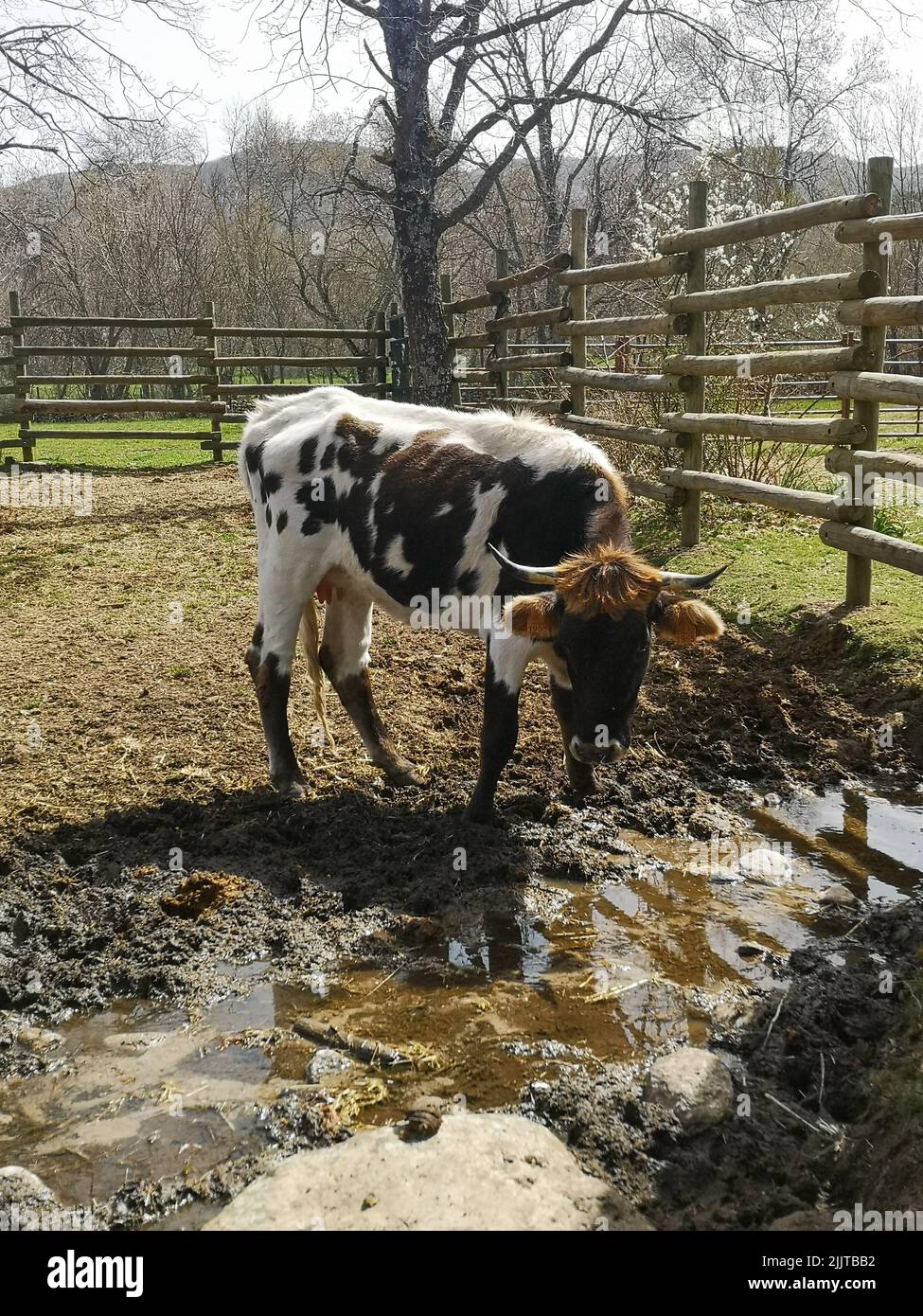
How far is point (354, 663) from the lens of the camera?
545cm

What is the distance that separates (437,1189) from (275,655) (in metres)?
3.16

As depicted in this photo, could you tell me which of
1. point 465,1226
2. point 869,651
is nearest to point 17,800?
point 465,1226

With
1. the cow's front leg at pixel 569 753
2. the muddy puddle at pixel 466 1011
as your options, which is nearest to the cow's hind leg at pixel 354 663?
the cow's front leg at pixel 569 753

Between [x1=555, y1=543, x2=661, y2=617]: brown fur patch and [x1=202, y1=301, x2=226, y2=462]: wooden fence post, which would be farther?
[x1=202, y1=301, x2=226, y2=462]: wooden fence post

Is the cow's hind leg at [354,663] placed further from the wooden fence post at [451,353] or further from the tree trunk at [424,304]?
the wooden fence post at [451,353]

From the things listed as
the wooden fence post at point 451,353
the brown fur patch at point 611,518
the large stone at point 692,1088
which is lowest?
the large stone at point 692,1088

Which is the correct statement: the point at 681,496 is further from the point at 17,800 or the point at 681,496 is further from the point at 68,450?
the point at 68,450

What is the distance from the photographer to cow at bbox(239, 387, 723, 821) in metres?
4.08

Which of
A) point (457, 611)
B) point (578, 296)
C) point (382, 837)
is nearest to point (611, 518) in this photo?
point (457, 611)

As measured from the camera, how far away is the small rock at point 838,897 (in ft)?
12.7

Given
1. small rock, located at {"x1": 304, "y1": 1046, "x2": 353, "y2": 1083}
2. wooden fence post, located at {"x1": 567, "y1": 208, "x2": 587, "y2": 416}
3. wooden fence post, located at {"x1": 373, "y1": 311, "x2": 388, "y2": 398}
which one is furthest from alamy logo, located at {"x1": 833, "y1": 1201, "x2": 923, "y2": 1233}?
wooden fence post, located at {"x1": 373, "y1": 311, "x2": 388, "y2": 398}

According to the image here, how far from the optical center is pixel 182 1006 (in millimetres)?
3381

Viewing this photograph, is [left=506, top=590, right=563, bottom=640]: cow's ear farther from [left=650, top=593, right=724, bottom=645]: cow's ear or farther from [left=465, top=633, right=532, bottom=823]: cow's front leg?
[left=650, top=593, right=724, bottom=645]: cow's ear
